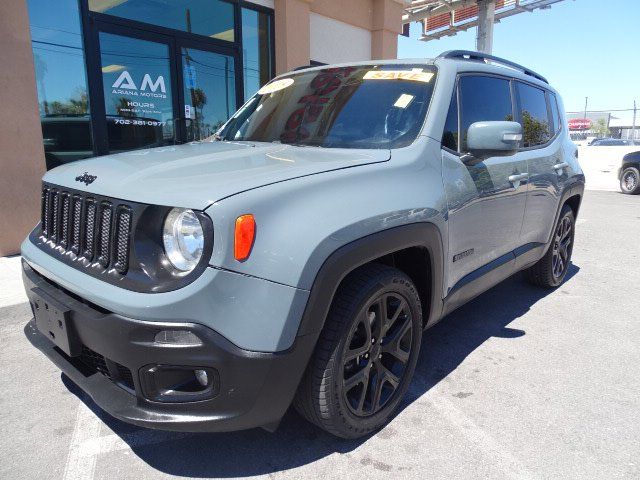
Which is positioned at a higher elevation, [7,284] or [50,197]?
[50,197]

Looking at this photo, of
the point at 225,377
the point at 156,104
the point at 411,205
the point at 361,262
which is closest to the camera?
the point at 225,377

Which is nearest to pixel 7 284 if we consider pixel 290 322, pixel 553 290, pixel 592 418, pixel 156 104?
pixel 156 104

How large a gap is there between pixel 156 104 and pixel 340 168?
580cm

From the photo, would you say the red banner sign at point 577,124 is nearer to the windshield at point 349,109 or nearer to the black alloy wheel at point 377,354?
the windshield at point 349,109

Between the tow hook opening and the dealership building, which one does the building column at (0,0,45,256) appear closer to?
the dealership building

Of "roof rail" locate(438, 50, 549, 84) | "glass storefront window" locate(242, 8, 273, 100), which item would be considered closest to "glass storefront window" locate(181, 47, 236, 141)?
"glass storefront window" locate(242, 8, 273, 100)

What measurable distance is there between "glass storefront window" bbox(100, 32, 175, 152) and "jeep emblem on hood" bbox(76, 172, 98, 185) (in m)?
4.77

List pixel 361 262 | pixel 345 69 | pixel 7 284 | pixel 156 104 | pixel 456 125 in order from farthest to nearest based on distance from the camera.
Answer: pixel 156 104, pixel 7 284, pixel 345 69, pixel 456 125, pixel 361 262

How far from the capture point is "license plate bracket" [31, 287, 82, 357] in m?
2.00

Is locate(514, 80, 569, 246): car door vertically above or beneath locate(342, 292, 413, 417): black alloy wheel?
above

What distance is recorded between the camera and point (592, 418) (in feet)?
8.23

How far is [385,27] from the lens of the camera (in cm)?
1052

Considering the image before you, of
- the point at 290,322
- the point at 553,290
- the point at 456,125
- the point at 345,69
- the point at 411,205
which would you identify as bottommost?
the point at 553,290

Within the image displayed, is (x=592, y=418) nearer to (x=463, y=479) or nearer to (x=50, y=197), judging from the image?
(x=463, y=479)
